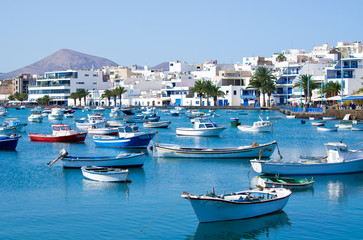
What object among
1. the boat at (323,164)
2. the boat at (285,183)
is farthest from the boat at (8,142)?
the boat at (285,183)

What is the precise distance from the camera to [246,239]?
2098 centimetres

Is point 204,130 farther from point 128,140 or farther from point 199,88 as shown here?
point 199,88

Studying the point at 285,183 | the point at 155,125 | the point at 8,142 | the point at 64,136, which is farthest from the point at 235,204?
the point at 155,125

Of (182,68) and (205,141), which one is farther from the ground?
(182,68)

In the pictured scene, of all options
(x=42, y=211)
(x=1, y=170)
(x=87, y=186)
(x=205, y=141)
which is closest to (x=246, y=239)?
(x=42, y=211)

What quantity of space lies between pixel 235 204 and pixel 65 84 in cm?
16517

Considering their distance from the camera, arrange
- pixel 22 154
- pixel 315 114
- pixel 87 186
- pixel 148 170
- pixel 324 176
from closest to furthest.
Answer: pixel 87 186
pixel 324 176
pixel 148 170
pixel 22 154
pixel 315 114

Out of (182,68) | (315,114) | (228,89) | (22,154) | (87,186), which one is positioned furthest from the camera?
(182,68)

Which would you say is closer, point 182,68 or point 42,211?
point 42,211

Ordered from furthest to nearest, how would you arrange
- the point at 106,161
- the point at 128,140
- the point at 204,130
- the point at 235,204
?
the point at 204,130
the point at 128,140
the point at 106,161
the point at 235,204

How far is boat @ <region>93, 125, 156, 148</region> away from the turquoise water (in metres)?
5.56

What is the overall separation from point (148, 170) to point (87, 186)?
6385mm

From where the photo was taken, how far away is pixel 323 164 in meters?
Result: 32.5

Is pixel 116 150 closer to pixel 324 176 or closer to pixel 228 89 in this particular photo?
pixel 324 176
